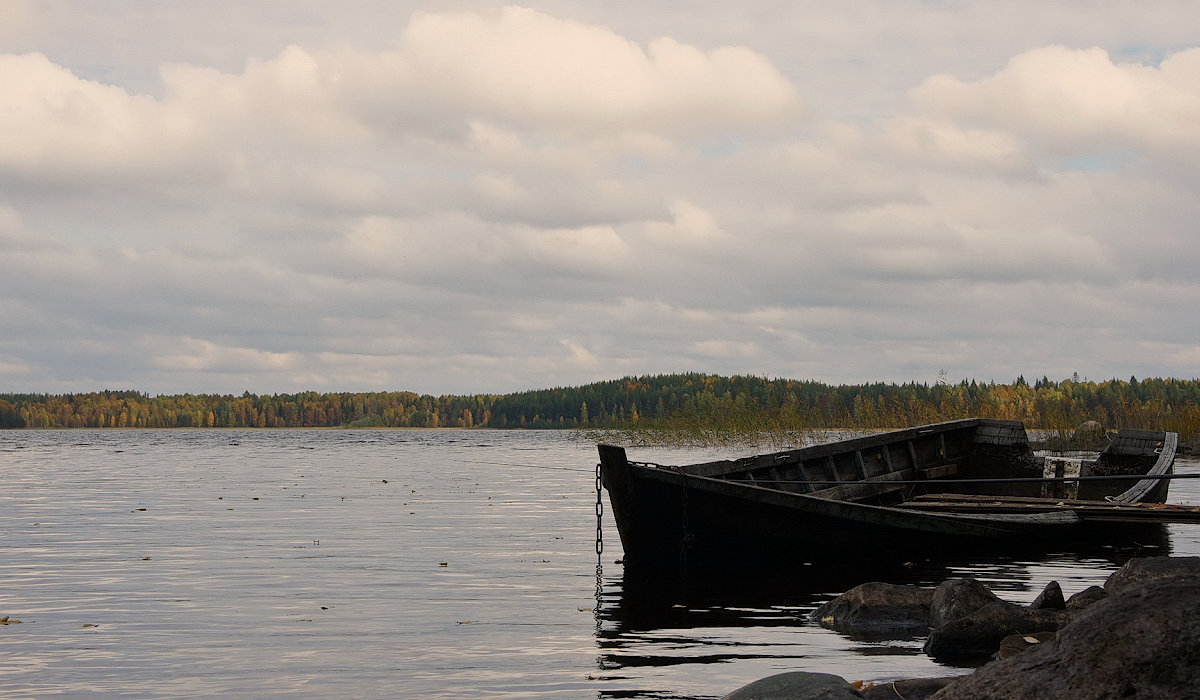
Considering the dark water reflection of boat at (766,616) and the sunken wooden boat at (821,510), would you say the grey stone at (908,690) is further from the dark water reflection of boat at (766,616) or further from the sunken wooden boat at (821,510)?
the sunken wooden boat at (821,510)

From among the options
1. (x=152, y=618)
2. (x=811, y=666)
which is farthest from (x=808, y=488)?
(x=152, y=618)

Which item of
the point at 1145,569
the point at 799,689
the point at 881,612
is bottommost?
the point at 881,612

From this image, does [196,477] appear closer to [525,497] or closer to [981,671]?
[525,497]

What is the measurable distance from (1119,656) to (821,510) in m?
9.76

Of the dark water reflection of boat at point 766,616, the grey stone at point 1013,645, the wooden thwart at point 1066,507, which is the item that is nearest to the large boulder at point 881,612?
the dark water reflection of boat at point 766,616

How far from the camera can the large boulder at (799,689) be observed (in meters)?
7.83

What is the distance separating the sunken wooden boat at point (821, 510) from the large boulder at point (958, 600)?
2805mm

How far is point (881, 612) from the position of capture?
12.4 metres

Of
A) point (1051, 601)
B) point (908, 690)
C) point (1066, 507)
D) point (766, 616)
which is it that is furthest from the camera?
point (1066, 507)

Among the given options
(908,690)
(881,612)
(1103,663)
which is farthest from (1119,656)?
(881,612)

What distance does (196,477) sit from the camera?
44000 millimetres

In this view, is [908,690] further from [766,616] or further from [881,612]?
[766,616]

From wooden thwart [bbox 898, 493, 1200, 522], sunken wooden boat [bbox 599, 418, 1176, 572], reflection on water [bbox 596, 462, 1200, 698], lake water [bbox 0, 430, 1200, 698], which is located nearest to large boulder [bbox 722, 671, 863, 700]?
reflection on water [bbox 596, 462, 1200, 698]

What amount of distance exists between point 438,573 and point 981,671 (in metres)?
Answer: 11.1
